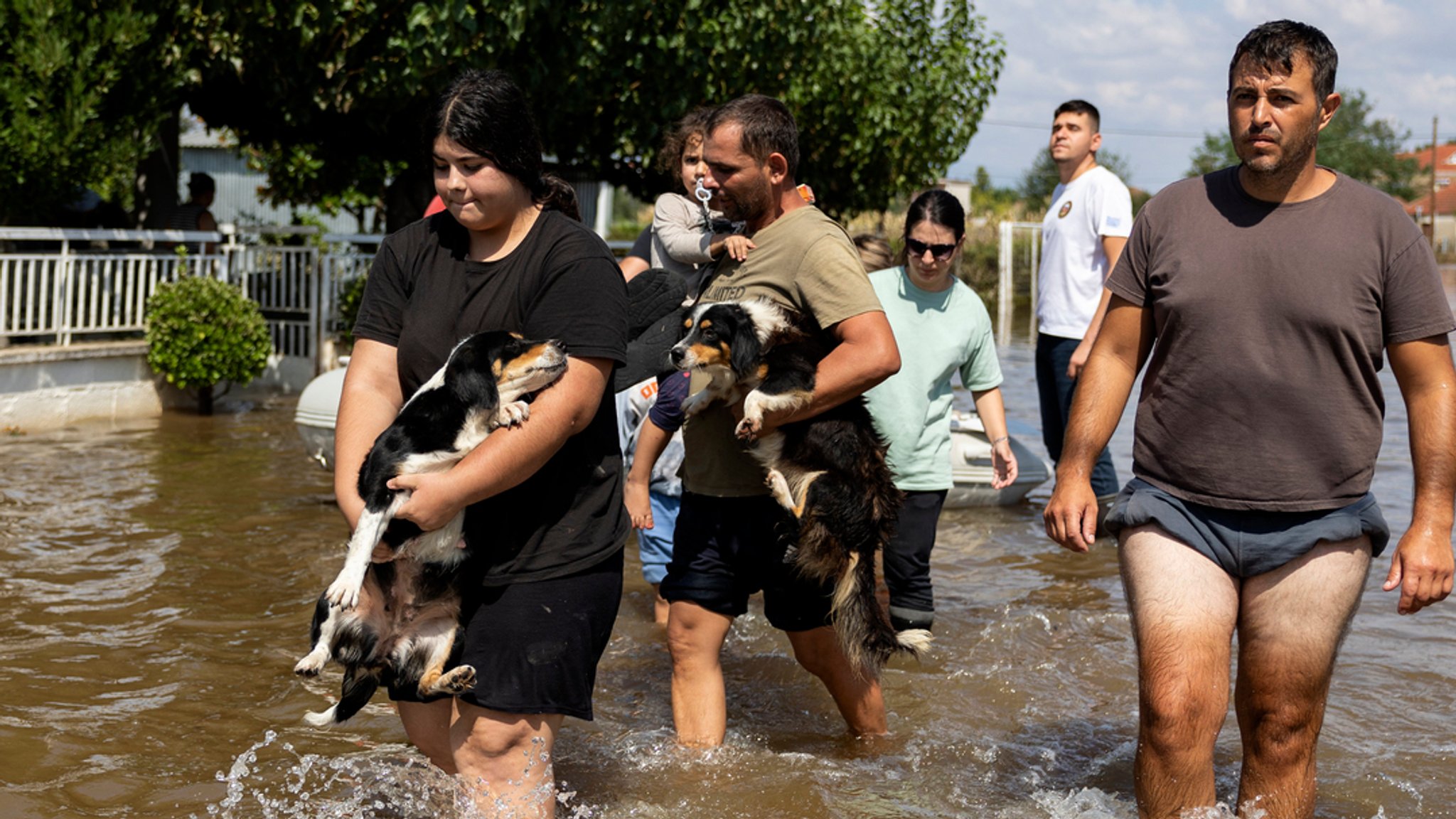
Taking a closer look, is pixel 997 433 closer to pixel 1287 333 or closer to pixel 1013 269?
pixel 1287 333

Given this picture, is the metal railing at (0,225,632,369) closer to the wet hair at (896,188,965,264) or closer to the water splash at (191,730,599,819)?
the water splash at (191,730,599,819)

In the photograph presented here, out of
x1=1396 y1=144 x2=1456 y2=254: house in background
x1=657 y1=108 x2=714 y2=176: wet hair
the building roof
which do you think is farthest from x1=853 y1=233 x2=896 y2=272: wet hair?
the building roof

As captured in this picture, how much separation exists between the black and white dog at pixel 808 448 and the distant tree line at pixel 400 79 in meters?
3.62

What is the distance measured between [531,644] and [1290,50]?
2397 mm

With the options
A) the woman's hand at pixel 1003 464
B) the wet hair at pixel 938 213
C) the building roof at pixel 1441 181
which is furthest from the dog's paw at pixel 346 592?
the building roof at pixel 1441 181

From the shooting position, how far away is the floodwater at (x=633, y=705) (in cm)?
408

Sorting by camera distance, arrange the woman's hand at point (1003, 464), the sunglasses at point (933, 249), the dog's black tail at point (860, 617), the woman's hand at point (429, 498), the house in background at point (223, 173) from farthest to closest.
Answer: the house in background at point (223, 173)
the woman's hand at point (1003, 464)
the sunglasses at point (933, 249)
the dog's black tail at point (860, 617)
the woman's hand at point (429, 498)

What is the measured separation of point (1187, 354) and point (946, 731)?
6.56 ft

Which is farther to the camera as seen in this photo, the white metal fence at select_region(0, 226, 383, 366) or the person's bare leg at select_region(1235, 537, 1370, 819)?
the white metal fence at select_region(0, 226, 383, 366)

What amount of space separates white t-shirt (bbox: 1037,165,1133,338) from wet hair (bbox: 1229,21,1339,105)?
3.40 m

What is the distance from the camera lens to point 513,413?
2.98 metres

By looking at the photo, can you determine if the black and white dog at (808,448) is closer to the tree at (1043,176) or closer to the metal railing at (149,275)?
the metal railing at (149,275)

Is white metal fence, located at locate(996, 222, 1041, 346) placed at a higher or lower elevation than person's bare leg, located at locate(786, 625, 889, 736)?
higher

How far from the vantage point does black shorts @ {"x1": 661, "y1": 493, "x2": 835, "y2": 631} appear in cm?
409
